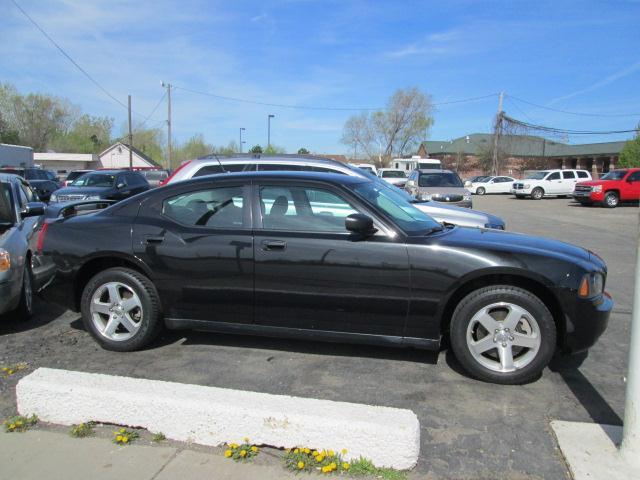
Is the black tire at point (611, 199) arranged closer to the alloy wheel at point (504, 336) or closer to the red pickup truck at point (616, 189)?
the red pickup truck at point (616, 189)

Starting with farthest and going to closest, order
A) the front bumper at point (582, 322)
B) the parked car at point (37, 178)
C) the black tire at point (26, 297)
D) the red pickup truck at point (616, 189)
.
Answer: the red pickup truck at point (616, 189)
the parked car at point (37, 178)
the black tire at point (26, 297)
the front bumper at point (582, 322)

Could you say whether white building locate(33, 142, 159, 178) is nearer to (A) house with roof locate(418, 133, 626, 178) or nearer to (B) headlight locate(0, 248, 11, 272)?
(A) house with roof locate(418, 133, 626, 178)

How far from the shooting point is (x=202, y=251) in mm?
4184

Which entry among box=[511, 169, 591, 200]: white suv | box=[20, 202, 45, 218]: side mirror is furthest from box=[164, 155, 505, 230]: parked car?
box=[511, 169, 591, 200]: white suv

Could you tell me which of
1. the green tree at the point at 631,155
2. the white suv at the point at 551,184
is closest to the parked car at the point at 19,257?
the white suv at the point at 551,184

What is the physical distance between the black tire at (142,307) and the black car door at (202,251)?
0.11m

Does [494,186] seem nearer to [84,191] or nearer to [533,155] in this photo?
[533,155]

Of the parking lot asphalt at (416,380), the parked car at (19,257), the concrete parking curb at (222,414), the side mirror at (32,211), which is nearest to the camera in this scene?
the concrete parking curb at (222,414)

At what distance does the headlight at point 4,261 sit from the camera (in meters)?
4.85

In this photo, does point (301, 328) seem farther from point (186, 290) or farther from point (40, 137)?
point (40, 137)

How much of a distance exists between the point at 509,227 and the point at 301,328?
42.7ft

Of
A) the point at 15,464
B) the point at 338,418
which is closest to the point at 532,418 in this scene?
the point at 338,418

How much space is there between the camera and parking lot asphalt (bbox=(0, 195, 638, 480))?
2.98 metres

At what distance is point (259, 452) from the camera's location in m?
2.96
